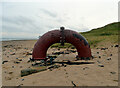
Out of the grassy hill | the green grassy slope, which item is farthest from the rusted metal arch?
the green grassy slope

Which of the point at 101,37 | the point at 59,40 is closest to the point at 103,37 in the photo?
the point at 101,37

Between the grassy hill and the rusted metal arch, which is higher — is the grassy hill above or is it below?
above

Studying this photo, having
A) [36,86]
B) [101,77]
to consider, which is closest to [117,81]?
[101,77]

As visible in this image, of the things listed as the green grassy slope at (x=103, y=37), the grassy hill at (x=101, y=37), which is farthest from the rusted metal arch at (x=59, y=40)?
the green grassy slope at (x=103, y=37)

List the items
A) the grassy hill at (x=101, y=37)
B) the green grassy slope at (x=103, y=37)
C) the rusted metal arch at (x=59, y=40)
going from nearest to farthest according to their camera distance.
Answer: the rusted metal arch at (x=59, y=40), the grassy hill at (x=101, y=37), the green grassy slope at (x=103, y=37)

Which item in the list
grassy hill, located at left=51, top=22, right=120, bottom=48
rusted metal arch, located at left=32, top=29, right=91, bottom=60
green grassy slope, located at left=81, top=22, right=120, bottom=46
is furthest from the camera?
green grassy slope, located at left=81, top=22, right=120, bottom=46

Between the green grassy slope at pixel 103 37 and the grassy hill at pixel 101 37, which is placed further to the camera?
the green grassy slope at pixel 103 37

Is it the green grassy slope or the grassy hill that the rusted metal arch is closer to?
the grassy hill

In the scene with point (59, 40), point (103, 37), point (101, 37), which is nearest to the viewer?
point (59, 40)

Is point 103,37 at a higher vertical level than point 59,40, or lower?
higher

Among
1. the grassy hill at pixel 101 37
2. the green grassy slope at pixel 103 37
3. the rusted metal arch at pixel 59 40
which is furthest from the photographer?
the green grassy slope at pixel 103 37

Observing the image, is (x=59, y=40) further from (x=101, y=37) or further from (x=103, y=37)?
(x=101, y=37)

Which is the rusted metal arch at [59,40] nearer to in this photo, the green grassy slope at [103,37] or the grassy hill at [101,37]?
the grassy hill at [101,37]

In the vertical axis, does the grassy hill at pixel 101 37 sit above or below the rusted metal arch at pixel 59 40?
above
